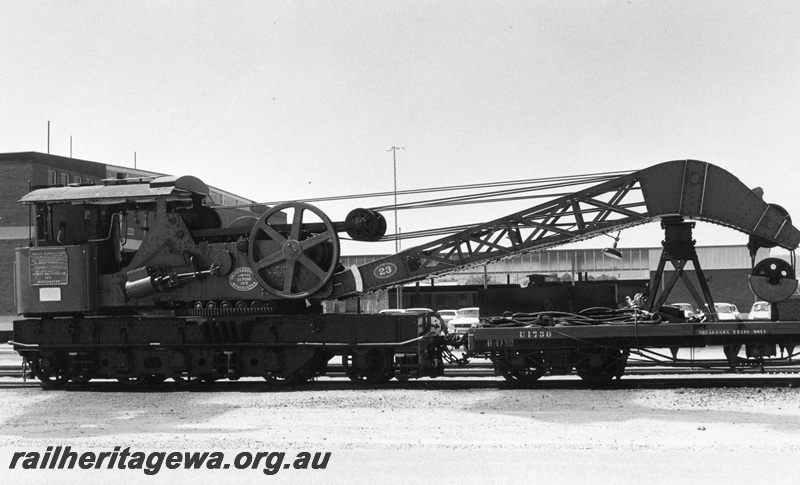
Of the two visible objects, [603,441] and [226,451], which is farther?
[603,441]

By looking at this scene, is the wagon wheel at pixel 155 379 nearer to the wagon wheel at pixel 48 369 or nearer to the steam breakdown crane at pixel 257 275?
the steam breakdown crane at pixel 257 275

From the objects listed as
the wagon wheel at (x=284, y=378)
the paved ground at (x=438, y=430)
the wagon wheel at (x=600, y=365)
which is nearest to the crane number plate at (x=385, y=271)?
the paved ground at (x=438, y=430)

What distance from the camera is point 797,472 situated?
7.54m

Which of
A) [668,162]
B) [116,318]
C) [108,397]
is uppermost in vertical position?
[668,162]

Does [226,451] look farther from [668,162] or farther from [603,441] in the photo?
[668,162]

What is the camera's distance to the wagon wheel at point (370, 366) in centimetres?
1566

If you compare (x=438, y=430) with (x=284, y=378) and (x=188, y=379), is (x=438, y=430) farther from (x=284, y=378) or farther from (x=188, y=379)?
(x=188, y=379)

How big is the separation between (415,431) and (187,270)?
721 centimetres

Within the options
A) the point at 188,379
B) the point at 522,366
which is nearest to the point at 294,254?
the point at 188,379

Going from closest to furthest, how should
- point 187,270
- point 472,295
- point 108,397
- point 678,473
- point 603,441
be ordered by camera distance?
point 678,473 < point 603,441 < point 108,397 < point 187,270 < point 472,295

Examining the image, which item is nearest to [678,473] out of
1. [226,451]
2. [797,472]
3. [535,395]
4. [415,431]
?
[797,472]

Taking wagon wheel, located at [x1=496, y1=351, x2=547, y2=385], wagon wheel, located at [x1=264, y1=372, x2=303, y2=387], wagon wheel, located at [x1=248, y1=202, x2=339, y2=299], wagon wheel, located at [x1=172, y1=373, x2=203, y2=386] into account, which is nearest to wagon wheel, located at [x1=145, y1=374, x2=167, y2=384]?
wagon wheel, located at [x1=172, y1=373, x2=203, y2=386]

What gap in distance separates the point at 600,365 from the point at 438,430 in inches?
203

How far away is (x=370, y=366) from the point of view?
51.9 ft
